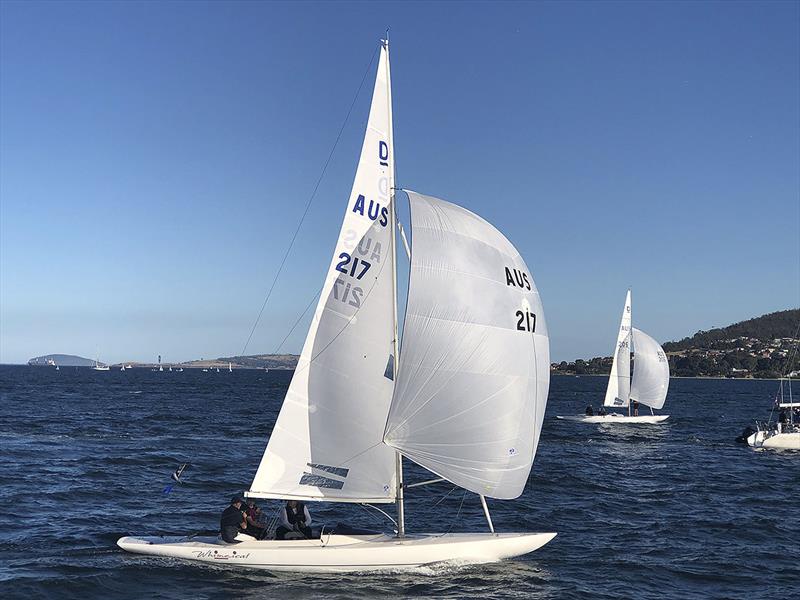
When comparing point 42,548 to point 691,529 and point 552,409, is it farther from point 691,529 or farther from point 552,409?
point 552,409

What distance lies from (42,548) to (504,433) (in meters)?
12.3

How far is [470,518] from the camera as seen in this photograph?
84.3ft

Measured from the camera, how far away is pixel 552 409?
88688mm

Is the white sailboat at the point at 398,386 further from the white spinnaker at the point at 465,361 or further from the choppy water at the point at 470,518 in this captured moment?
the choppy water at the point at 470,518

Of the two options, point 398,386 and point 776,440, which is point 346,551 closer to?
point 398,386

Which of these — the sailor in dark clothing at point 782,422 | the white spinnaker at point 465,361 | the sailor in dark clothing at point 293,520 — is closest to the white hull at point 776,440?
the sailor in dark clothing at point 782,422

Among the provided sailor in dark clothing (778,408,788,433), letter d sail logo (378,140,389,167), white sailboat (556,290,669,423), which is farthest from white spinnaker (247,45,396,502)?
white sailboat (556,290,669,423)

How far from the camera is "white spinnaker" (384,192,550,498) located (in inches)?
660

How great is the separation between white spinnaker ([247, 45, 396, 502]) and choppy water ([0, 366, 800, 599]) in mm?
2165

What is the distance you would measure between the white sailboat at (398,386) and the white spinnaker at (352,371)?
0.08ft

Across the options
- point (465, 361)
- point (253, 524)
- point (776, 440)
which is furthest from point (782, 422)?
point (253, 524)

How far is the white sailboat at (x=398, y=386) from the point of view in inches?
664

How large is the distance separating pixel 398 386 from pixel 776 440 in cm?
3893

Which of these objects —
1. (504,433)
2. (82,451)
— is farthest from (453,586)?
(82,451)
